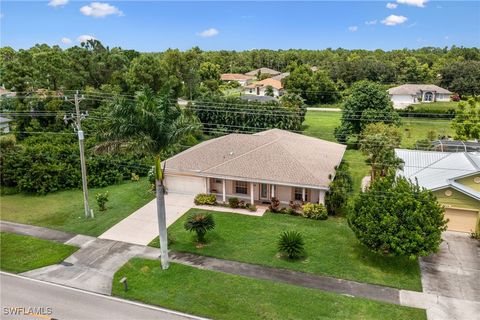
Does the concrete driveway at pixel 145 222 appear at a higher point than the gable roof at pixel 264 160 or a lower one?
lower

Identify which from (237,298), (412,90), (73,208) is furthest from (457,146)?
(412,90)

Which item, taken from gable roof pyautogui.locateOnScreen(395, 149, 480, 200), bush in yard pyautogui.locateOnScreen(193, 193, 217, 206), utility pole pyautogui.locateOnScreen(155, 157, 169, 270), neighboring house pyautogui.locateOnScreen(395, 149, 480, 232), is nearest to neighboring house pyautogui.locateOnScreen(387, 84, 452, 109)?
gable roof pyautogui.locateOnScreen(395, 149, 480, 200)

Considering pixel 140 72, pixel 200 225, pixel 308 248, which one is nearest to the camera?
pixel 308 248

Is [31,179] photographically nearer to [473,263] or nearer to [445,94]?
[473,263]

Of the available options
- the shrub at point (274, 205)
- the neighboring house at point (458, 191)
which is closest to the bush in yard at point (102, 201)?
the shrub at point (274, 205)

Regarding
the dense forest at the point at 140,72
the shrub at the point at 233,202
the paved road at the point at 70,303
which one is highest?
the dense forest at the point at 140,72

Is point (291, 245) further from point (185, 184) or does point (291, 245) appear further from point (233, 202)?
point (185, 184)

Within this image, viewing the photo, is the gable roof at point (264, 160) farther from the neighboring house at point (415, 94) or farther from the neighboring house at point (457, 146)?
the neighboring house at point (415, 94)

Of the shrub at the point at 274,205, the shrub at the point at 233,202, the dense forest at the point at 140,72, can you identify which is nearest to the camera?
the shrub at the point at 274,205
